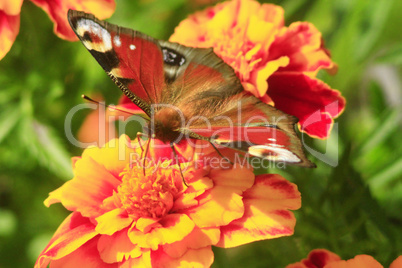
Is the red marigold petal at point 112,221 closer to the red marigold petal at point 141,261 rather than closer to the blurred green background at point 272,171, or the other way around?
the red marigold petal at point 141,261

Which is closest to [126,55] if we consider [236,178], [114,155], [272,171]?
[114,155]

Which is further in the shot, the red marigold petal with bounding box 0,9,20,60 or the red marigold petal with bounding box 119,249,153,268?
the red marigold petal with bounding box 0,9,20,60

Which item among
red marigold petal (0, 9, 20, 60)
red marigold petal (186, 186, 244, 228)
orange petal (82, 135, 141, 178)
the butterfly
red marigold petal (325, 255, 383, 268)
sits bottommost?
red marigold petal (325, 255, 383, 268)

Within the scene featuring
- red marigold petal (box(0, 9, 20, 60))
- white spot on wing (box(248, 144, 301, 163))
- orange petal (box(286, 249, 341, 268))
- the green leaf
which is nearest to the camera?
white spot on wing (box(248, 144, 301, 163))

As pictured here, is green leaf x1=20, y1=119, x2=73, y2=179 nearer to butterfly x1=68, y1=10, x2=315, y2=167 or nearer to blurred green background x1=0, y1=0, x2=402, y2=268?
blurred green background x1=0, y1=0, x2=402, y2=268

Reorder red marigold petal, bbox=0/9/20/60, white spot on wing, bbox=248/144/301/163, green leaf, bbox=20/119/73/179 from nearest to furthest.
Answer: white spot on wing, bbox=248/144/301/163 → red marigold petal, bbox=0/9/20/60 → green leaf, bbox=20/119/73/179

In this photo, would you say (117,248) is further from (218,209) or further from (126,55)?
(126,55)

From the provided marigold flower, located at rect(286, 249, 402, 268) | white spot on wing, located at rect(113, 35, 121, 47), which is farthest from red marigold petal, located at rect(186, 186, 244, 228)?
white spot on wing, located at rect(113, 35, 121, 47)
